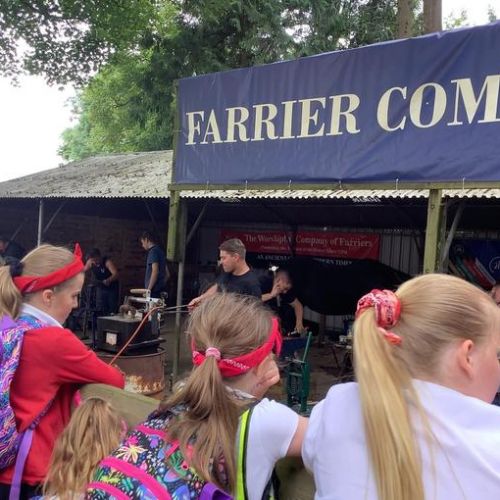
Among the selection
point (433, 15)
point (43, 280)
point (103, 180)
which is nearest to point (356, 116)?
point (43, 280)

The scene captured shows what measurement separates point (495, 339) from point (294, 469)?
0.57 m

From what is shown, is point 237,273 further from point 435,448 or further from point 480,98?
point 435,448

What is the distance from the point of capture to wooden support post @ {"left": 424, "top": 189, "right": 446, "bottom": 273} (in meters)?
4.60

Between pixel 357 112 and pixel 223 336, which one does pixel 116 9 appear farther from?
pixel 223 336

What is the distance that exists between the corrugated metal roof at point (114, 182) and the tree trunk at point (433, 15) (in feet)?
11.6

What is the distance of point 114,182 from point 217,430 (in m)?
9.63

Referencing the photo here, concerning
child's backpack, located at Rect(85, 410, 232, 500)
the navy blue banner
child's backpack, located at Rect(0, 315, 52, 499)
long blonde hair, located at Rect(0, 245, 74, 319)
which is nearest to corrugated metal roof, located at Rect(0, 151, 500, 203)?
the navy blue banner

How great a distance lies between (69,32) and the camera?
12.9 m

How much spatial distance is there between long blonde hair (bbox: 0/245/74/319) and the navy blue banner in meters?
3.31

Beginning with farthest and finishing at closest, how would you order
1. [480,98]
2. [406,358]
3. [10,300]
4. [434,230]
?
[434,230], [480,98], [10,300], [406,358]

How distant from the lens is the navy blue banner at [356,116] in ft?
14.1

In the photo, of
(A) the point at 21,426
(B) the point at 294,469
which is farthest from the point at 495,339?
(A) the point at 21,426

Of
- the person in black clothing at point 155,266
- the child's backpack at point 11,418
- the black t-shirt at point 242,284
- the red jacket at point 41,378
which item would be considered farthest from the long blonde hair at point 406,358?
the person in black clothing at point 155,266

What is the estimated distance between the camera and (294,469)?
1.37 meters
